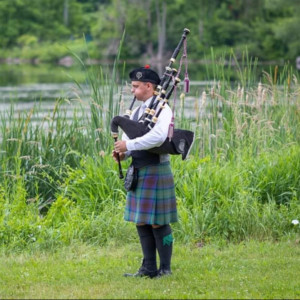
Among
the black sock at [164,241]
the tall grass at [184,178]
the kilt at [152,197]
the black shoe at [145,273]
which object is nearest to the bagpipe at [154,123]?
the kilt at [152,197]

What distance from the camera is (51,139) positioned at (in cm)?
876

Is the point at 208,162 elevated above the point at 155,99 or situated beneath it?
situated beneath

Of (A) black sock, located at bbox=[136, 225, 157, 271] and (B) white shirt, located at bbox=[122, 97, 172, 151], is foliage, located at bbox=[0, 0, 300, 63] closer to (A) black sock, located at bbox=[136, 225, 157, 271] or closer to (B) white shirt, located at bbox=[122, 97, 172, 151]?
(A) black sock, located at bbox=[136, 225, 157, 271]

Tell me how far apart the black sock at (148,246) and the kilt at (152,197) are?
0.50ft

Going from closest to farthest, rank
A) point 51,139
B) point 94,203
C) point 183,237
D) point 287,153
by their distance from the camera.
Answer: point 183,237 → point 94,203 → point 287,153 → point 51,139

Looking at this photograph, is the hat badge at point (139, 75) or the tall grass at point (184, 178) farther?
the tall grass at point (184, 178)

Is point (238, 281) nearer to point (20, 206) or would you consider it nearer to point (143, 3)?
point (20, 206)

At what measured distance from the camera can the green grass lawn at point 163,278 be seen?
189 inches

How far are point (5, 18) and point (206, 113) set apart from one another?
78.4 m

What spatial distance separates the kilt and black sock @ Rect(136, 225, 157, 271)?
151mm

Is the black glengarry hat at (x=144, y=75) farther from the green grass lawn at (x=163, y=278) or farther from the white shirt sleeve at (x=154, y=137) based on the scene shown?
the green grass lawn at (x=163, y=278)

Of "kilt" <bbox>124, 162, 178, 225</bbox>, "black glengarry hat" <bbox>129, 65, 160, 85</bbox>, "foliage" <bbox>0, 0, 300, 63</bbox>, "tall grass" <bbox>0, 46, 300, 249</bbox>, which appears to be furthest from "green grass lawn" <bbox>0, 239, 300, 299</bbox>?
"foliage" <bbox>0, 0, 300, 63</bbox>

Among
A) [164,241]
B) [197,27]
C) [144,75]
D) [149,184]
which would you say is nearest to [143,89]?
[144,75]

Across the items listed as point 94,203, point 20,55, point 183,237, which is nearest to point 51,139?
point 94,203
